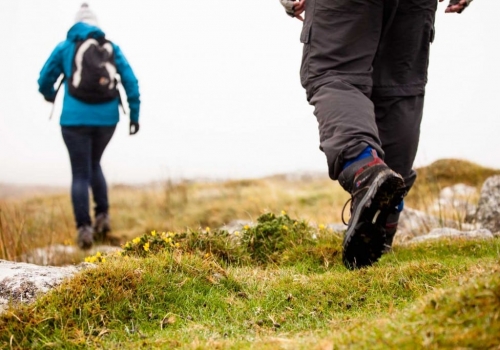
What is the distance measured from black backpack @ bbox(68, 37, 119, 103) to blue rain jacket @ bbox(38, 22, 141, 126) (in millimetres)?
65

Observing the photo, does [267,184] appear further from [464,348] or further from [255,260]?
[464,348]

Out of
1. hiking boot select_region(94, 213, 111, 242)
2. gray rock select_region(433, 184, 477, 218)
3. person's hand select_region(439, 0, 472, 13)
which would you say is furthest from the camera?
hiking boot select_region(94, 213, 111, 242)

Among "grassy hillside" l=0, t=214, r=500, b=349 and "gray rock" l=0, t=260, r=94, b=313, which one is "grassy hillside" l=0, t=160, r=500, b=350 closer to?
"grassy hillside" l=0, t=214, r=500, b=349

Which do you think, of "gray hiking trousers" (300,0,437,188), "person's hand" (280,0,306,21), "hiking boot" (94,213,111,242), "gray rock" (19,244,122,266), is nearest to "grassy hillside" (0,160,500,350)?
"gray hiking trousers" (300,0,437,188)

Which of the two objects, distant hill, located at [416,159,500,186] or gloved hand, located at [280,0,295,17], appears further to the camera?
distant hill, located at [416,159,500,186]

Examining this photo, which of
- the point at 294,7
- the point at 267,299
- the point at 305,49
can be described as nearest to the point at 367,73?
the point at 305,49

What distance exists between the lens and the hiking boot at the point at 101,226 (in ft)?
26.4

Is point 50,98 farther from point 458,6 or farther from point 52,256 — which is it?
point 458,6

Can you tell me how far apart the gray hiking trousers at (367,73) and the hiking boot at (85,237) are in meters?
4.76

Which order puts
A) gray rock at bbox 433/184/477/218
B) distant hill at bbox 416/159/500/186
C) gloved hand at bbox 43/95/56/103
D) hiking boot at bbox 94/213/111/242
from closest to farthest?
gray rock at bbox 433/184/477/218
gloved hand at bbox 43/95/56/103
hiking boot at bbox 94/213/111/242
distant hill at bbox 416/159/500/186

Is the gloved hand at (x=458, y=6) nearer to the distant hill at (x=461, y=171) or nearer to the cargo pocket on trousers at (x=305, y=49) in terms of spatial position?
the cargo pocket on trousers at (x=305, y=49)

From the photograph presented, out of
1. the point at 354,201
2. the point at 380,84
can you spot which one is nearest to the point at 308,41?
the point at 380,84

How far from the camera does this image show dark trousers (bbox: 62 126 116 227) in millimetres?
7395

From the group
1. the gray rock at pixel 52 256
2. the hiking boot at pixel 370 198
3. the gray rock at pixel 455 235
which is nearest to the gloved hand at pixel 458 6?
the hiking boot at pixel 370 198
